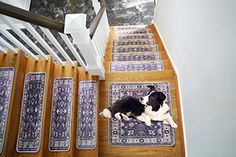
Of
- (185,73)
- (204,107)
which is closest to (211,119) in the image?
(204,107)

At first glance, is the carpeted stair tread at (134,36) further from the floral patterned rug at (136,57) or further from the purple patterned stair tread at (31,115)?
the purple patterned stair tread at (31,115)

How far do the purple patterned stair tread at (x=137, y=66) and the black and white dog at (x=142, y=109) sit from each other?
533mm

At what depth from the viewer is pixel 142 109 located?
1716 millimetres

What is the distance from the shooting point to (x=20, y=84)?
5.58 ft

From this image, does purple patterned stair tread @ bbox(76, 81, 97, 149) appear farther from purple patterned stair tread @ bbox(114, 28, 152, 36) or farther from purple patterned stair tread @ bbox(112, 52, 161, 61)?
purple patterned stair tread @ bbox(114, 28, 152, 36)

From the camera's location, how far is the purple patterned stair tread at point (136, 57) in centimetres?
245

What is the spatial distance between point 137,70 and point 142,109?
1.98ft

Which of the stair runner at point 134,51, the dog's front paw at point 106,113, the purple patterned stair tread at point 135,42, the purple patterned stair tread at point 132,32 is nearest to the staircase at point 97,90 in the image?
the stair runner at point 134,51

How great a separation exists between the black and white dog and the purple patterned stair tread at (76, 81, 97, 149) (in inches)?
5.8

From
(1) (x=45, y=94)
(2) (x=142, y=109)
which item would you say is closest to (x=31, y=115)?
(1) (x=45, y=94)

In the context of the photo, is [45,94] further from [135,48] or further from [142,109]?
[135,48]

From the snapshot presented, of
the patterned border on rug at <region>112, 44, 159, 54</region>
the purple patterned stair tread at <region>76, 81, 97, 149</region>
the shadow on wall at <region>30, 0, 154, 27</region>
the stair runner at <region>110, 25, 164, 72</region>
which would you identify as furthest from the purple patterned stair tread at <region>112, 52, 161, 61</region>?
the shadow on wall at <region>30, 0, 154, 27</region>

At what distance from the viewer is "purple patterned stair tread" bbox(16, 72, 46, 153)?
62.8 inches

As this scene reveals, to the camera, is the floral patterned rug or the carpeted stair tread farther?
the carpeted stair tread
